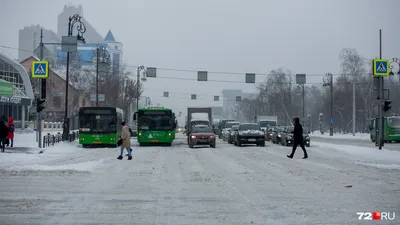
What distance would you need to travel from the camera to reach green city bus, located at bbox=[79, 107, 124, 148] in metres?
37.7

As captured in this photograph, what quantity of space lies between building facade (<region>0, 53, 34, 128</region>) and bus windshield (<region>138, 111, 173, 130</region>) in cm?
2862

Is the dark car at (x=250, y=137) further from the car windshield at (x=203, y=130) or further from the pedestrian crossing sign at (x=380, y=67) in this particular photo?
the pedestrian crossing sign at (x=380, y=67)

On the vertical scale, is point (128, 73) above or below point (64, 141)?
above

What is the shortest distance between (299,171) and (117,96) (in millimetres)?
59732

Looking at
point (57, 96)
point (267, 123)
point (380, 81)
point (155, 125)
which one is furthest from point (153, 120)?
point (57, 96)

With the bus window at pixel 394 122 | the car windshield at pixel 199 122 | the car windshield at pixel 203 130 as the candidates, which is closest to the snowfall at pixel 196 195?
the car windshield at pixel 203 130

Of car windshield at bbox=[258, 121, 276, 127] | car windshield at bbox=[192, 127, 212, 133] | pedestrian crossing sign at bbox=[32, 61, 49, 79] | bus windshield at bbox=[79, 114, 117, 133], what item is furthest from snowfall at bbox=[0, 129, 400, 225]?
car windshield at bbox=[258, 121, 276, 127]

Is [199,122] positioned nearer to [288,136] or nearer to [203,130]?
[203,130]

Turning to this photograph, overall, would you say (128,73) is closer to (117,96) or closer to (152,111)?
(117,96)

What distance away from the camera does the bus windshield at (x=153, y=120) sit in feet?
129

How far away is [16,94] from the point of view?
67.9 meters

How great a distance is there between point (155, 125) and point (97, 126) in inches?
175

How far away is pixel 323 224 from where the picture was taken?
858cm

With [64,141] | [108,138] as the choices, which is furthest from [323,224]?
[64,141]
